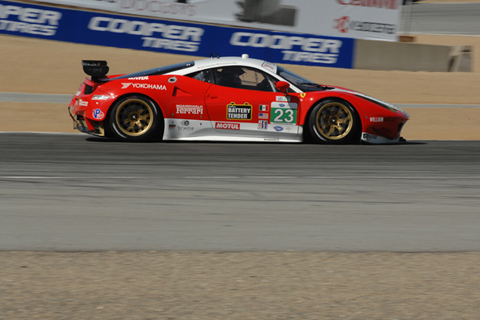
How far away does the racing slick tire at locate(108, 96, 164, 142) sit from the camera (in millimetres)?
8586

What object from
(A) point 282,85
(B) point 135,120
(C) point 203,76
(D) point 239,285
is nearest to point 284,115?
(A) point 282,85

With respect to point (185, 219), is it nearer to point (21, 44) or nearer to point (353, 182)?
point (353, 182)

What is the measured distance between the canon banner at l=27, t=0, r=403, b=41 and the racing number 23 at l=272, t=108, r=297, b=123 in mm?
12966

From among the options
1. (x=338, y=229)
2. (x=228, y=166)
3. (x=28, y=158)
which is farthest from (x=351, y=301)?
(x=28, y=158)

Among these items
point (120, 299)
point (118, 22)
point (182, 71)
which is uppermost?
point (118, 22)

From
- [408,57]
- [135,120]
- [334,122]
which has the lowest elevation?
[135,120]

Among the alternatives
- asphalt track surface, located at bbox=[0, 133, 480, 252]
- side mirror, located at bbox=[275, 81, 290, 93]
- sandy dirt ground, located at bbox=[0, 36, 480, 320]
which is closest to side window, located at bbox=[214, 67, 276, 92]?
side mirror, located at bbox=[275, 81, 290, 93]

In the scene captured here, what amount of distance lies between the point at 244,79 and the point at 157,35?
11.8 m

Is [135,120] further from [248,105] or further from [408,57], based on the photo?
[408,57]

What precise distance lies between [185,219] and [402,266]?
1791 millimetres

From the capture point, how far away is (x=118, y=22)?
19.7 meters

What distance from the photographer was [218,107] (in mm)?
8680

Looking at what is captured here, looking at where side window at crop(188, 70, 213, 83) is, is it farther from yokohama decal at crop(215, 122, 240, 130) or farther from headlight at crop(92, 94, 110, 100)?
headlight at crop(92, 94, 110, 100)

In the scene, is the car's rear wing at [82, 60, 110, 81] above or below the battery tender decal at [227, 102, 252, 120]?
above
